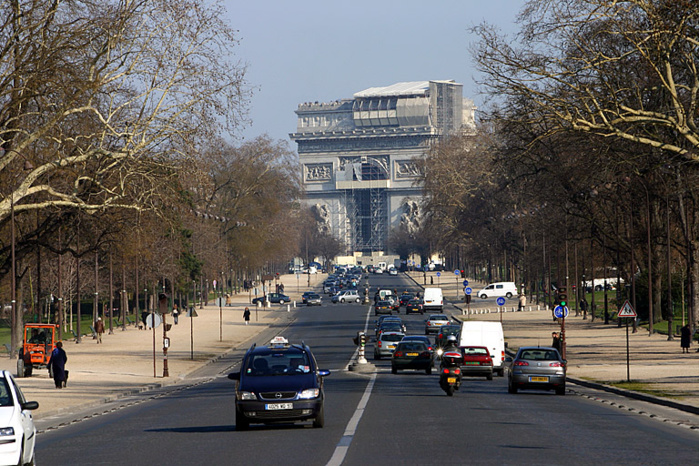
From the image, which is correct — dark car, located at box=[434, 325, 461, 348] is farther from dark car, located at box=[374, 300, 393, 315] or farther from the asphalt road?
dark car, located at box=[374, 300, 393, 315]

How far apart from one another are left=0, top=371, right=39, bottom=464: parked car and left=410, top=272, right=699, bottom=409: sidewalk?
16006 millimetres

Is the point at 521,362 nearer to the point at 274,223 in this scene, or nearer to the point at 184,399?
the point at 184,399

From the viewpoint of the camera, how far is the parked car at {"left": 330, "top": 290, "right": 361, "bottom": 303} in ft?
362

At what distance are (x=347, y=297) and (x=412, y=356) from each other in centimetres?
6970

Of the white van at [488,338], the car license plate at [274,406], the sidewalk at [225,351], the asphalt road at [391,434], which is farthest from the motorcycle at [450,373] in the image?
the white van at [488,338]

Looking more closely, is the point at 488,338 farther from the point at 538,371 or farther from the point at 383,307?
the point at 383,307

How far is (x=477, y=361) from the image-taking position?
3938cm

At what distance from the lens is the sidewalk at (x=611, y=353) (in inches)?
1314

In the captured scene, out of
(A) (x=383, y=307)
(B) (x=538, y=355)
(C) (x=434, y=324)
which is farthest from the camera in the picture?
(A) (x=383, y=307)

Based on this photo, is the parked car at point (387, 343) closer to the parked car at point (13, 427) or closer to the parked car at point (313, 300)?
the parked car at point (13, 427)

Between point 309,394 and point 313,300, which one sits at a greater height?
point 309,394

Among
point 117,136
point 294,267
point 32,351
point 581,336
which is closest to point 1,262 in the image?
point 32,351

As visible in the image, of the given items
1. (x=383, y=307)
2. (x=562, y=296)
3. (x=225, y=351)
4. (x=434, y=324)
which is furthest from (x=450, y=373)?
(x=383, y=307)

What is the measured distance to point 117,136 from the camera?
3978cm
